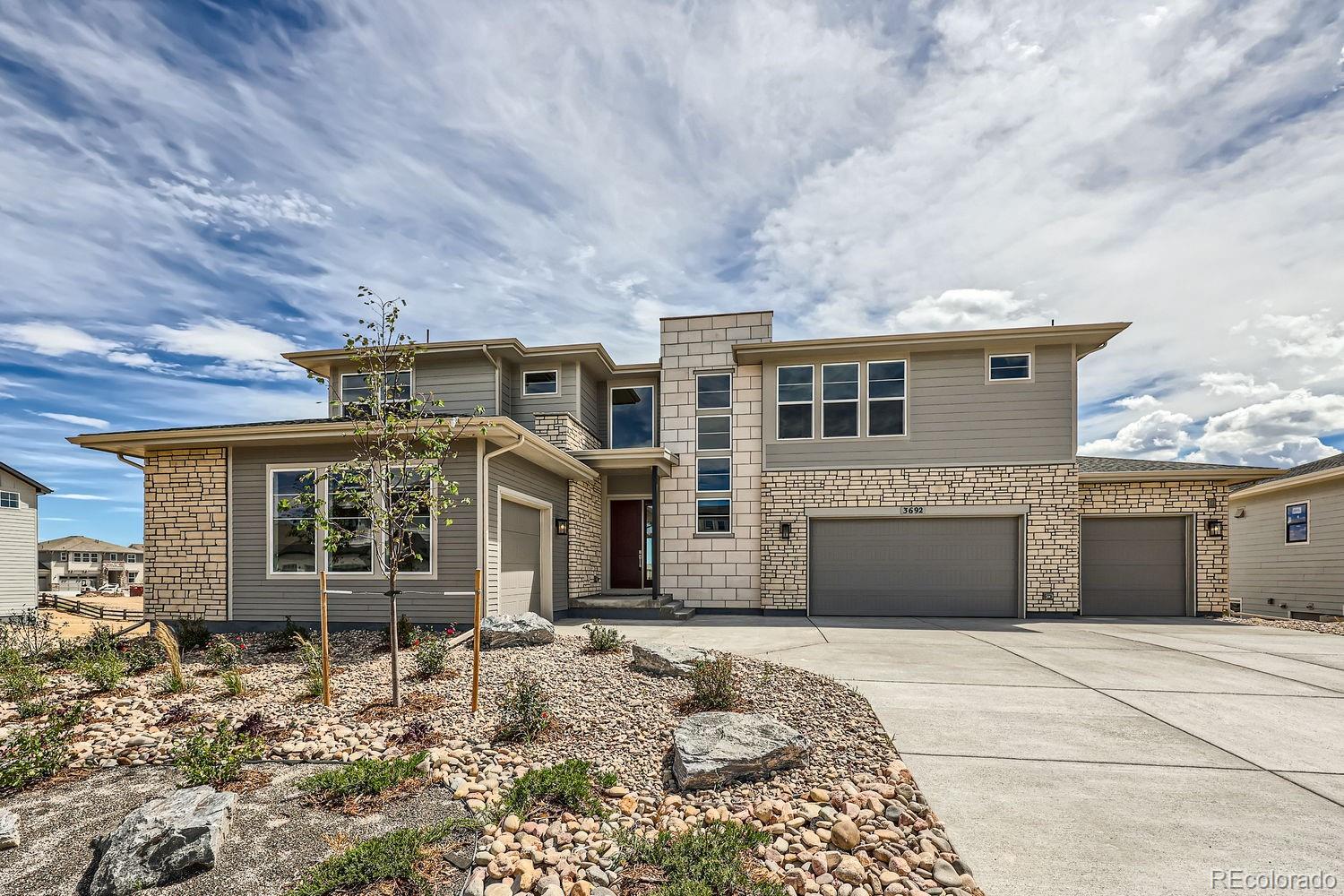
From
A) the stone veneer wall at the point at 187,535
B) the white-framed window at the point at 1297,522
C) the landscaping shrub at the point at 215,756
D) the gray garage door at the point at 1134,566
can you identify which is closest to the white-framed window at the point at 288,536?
the stone veneer wall at the point at 187,535

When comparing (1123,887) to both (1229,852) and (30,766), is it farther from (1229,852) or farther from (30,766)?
(30,766)

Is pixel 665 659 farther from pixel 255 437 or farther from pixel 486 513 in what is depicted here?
pixel 255 437

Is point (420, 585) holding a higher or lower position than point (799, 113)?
lower

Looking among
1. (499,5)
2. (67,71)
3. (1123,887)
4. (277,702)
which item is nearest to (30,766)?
(277,702)

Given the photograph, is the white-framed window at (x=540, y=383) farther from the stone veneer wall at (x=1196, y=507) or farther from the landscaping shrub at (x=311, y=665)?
the stone veneer wall at (x=1196, y=507)

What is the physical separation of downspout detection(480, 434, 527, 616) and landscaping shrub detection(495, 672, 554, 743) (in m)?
3.95

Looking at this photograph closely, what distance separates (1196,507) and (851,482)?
6.97 metres

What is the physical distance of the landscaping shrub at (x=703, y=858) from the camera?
106 inches

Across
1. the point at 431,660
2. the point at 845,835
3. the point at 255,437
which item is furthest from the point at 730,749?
the point at 255,437

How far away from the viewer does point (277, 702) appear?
18.0 feet

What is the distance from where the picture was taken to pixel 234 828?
3.29m

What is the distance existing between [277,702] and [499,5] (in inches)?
293

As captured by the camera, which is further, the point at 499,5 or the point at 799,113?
the point at 799,113

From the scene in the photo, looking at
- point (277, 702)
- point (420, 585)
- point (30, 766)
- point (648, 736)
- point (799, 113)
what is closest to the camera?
point (30, 766)
